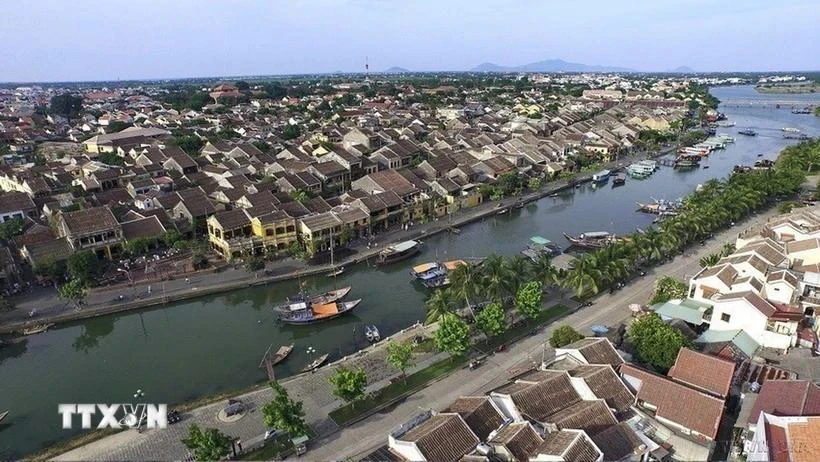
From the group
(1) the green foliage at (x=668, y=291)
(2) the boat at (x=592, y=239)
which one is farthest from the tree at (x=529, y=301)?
(2) the boat at (x=592, y=239)

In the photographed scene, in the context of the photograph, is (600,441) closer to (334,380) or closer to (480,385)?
(480,385)

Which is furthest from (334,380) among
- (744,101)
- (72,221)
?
(744,101)

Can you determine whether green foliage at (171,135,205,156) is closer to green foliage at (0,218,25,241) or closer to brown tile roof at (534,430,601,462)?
green foliage at (0,218,25,241)

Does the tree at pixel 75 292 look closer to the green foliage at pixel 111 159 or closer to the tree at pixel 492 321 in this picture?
the tree at pixel 492 321

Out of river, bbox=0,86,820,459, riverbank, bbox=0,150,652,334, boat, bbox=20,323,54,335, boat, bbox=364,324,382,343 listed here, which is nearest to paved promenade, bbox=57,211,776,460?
boat, bbox=364,324,382,343

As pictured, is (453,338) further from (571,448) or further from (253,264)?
(253,264)

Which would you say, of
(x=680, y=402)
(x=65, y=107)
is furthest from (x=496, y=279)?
(x=65, y=107)
